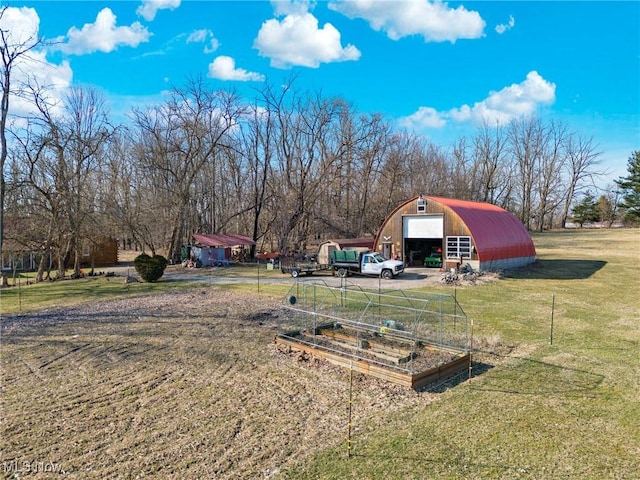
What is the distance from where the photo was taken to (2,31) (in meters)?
22.5

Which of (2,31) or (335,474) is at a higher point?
(2,31)

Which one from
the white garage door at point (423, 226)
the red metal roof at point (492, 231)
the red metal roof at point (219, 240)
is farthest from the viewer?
the red metal roof at point (219, 240)

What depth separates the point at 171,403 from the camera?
8.41 m

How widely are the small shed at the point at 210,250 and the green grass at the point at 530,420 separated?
1036 inches

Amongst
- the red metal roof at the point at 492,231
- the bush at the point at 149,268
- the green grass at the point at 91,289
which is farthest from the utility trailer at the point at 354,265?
the bush at the point at 149,268

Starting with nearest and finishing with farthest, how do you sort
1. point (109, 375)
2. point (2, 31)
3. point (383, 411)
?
point (383, 411), point (109, 375), point (2, 31)

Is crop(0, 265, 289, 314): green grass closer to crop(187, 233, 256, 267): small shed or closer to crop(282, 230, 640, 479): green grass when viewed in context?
crop(187, 233, 256, 267): small shed

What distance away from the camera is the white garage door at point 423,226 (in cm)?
2910

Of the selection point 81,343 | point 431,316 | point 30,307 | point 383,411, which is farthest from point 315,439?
point 30,307

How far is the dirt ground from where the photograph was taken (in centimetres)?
639

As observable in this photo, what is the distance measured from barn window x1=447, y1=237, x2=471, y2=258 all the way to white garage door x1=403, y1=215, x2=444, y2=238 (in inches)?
40.9

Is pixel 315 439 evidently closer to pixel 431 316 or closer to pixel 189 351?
pixel 189 351

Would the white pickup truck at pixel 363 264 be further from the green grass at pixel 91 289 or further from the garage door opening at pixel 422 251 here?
the garage door opening at pixel 422 251

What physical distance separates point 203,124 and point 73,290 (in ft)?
74.3
